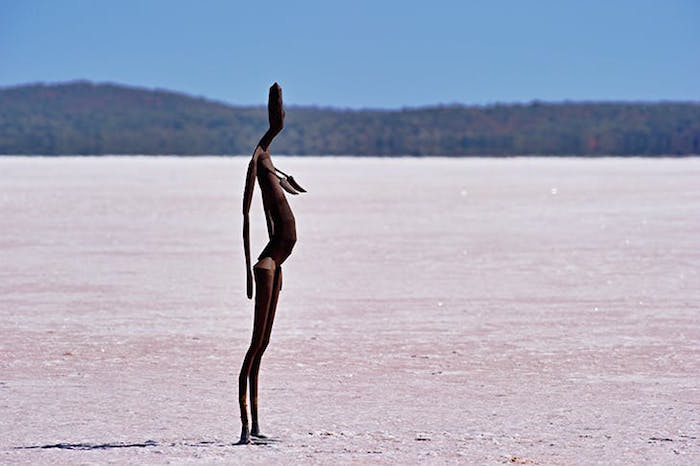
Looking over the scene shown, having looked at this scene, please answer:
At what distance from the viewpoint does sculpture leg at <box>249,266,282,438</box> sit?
6.97 m

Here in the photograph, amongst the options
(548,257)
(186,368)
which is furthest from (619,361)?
(548,257)

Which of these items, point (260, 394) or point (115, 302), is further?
point (115, 302)

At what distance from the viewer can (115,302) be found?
13.6 m

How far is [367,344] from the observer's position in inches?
431

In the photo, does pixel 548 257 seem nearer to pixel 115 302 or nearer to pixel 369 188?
pixel 115 302

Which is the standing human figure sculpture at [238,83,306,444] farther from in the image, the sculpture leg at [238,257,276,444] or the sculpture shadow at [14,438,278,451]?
the sculpture shadow at [14,438,278,451]

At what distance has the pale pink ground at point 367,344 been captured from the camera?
24.3ft

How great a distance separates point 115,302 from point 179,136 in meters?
127

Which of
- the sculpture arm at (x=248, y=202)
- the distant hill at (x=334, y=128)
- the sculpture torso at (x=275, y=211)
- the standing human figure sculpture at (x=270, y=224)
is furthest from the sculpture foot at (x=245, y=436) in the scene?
the distant hill at (x=334, y=128)

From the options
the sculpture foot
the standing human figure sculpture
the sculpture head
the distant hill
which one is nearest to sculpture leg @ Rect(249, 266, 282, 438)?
the standing human figure sculpture

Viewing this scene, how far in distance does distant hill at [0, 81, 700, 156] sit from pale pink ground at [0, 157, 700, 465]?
333 ft

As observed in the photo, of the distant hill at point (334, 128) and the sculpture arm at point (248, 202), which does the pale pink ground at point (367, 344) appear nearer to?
the sculpture arm at point (248, 202)

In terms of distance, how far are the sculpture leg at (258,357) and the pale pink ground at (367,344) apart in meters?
0.21

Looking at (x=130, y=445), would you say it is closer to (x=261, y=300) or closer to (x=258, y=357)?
(x=258, y=357)
